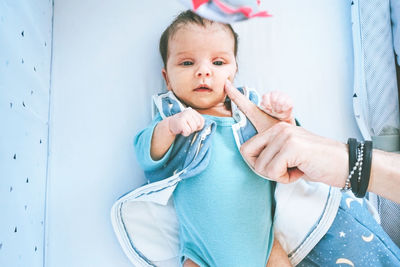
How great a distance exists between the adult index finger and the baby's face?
0.07 metres

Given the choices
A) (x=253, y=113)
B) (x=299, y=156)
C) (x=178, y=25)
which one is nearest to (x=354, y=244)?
(x=299, y=156)

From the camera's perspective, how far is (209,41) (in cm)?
107

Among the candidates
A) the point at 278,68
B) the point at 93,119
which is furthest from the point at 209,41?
the point at 93,119

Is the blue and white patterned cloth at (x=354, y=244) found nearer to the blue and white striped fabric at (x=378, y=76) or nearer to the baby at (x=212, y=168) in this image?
the baby at (x=212, y=168)

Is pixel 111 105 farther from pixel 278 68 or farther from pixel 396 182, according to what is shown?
pixel 396 182

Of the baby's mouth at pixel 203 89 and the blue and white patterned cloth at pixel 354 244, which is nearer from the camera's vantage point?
the blue and white patterned cloth at pixel 354 244

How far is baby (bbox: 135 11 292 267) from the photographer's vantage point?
0.94 metres

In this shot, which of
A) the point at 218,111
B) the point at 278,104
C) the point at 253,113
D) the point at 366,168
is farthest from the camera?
the point at 218,111

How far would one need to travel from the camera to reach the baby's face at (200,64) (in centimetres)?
105

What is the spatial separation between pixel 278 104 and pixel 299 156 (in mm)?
155

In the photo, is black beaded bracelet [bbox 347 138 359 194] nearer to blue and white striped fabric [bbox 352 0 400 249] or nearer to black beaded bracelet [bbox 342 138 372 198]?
black beaded bracelet [bbox 342 138 372 198]

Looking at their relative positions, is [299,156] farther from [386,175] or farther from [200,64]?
[200,64]

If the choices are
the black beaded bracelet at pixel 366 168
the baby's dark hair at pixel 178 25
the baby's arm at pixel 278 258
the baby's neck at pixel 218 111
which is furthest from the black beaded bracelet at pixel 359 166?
the baby's dark hair at pixel 178 25

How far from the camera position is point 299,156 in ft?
2.62
